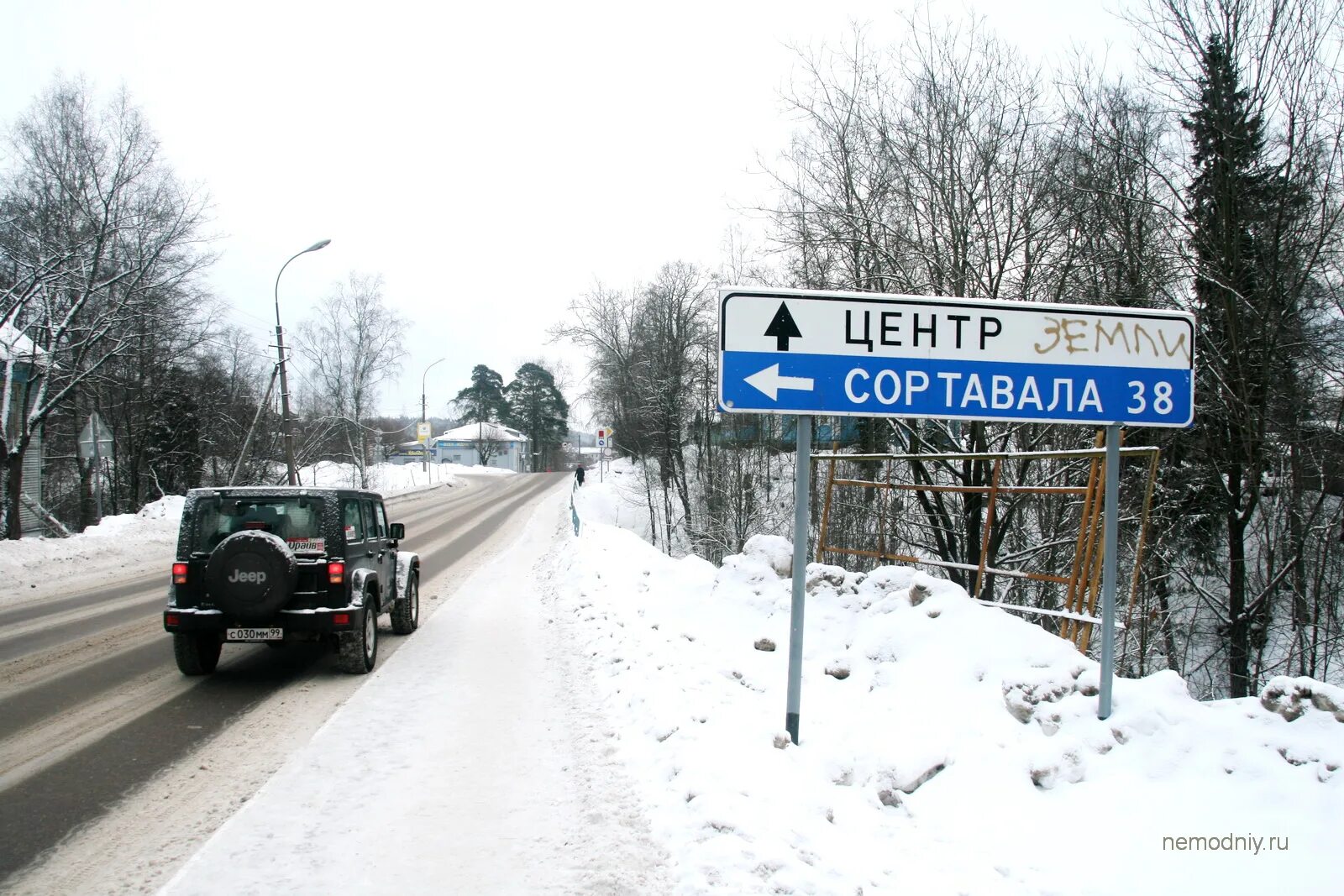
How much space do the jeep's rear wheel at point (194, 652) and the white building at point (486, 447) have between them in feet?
303

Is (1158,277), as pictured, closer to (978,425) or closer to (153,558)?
(978,425)

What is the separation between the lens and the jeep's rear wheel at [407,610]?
397 inches

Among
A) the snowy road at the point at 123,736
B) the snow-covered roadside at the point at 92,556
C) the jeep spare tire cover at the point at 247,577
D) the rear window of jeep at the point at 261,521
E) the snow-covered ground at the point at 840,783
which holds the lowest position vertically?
the snow-covered roadside at the point at 92,556

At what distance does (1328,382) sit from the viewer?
10.8 m

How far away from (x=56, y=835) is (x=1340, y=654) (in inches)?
639

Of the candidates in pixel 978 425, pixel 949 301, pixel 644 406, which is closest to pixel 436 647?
pixel 949 301

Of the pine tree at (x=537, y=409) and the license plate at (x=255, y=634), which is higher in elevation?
the pine tree at (x=537, y=409)

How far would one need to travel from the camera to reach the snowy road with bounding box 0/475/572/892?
403 cm

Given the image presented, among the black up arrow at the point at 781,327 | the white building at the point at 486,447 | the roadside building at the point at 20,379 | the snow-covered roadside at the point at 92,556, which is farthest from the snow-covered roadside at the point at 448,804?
the white building at the point at 486,447

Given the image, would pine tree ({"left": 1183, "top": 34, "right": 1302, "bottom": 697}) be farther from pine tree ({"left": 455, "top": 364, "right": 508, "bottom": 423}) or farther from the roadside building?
pine tree ({"left": 455, "top": 364, "right": 508, "bottom": 423})

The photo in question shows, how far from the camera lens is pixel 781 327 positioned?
4.71 meters

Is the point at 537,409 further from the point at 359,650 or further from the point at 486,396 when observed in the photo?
the point at 359,650

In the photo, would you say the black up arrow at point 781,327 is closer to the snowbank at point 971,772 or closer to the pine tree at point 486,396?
the snowbank at point 971,772

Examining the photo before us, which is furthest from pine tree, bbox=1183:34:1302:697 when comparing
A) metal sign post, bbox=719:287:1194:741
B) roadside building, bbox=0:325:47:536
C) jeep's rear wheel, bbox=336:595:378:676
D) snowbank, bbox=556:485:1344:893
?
roadside building, bbox=0:325:47:536
